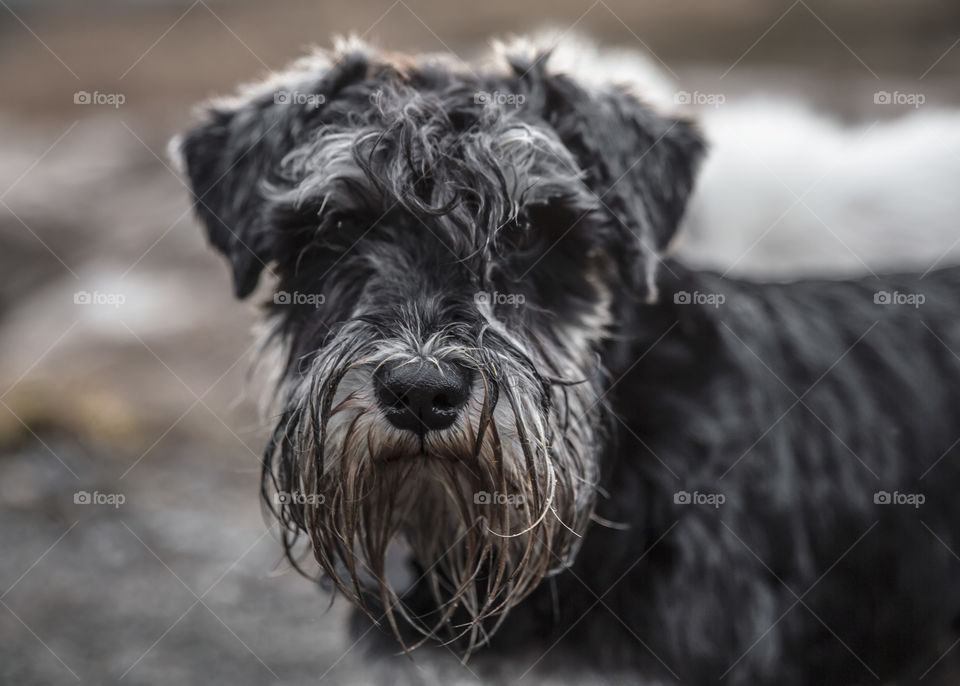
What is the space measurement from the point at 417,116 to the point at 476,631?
202 centimetres

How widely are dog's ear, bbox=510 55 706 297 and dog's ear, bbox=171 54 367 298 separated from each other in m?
0.80

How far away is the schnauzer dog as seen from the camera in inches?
117

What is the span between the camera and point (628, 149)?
11.8ft

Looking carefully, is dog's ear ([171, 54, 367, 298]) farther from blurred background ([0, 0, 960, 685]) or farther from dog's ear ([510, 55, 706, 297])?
dog's ear ([510, 55, 706, 297])

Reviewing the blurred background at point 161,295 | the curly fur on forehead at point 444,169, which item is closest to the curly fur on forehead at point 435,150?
the curly fur on forehead at point 444,169

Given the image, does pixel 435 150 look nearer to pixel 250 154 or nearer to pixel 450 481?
pixel 250 154

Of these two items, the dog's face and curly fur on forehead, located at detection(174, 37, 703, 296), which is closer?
the dog's face

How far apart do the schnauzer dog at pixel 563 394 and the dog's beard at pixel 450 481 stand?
1 cm

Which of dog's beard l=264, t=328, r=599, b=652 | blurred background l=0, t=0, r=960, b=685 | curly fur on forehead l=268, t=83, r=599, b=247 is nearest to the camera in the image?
dog's beard l=264, t=328, r=599, b=652

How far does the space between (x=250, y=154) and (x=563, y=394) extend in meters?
1.66

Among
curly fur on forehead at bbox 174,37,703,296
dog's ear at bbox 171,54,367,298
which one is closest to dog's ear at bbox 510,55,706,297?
curly fur on forehead at bbox 174,37,703,296

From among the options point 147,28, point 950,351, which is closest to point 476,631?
point 950,351

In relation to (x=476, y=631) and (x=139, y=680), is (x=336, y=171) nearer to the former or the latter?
(x=476, y=631)

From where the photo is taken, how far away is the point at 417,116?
322cm
